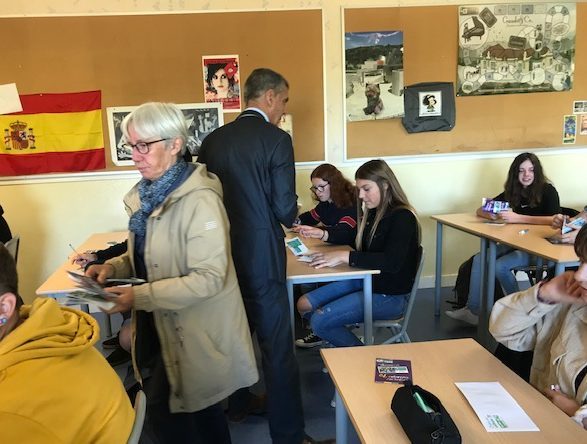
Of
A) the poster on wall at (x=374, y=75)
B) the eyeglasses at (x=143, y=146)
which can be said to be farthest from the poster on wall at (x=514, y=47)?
the eyeglasses at (x=143, y=146)

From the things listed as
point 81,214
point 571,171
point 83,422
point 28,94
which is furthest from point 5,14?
point 571,171

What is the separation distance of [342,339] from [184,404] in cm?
109

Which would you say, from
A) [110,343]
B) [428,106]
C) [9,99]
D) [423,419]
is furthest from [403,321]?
[9,99]

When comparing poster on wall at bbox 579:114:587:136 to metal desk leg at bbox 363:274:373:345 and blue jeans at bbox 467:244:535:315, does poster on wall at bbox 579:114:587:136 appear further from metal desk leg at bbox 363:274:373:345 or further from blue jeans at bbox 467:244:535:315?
metal desk leg at bbox 363:274:373:345

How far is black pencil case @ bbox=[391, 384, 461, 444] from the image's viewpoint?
1.04m

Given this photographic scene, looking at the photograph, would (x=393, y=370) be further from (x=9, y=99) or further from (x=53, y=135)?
(x=9, y=99)

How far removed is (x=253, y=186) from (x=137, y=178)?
82.4 inches

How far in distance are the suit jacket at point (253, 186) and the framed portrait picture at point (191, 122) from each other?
1757 millimetres

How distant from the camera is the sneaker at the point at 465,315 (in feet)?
11.9

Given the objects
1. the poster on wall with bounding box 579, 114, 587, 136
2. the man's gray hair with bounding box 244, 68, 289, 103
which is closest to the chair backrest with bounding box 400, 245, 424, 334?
the man's gray hair with bounding box 244, 68, 289, 103

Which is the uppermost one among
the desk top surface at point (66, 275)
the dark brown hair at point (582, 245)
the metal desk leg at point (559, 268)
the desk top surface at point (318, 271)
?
the dark brown hair at point (582, 245)

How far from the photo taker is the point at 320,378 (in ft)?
9.55

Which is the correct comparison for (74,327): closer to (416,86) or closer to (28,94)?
(28,94)

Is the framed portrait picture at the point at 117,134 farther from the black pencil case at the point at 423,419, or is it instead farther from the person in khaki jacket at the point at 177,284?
the black pencil case at the point at 423,419
